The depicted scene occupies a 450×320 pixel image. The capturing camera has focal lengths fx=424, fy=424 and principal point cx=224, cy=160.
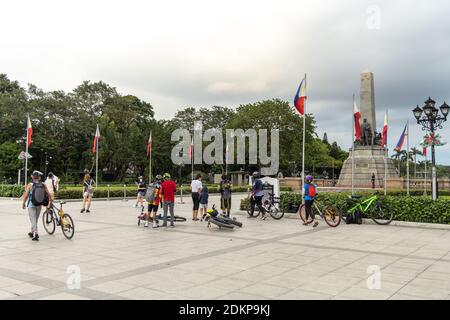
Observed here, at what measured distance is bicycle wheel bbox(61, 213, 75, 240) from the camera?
10.6m

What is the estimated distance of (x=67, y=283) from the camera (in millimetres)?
6262

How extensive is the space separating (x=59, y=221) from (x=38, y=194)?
1147 millimetres

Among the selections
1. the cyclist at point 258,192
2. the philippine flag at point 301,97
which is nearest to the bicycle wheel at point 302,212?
the cyclist at point 258,192

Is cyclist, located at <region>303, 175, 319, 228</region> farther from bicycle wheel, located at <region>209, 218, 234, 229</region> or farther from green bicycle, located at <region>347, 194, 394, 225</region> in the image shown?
bicycle wheel, located at <region>209, 218, 234, 229</region>

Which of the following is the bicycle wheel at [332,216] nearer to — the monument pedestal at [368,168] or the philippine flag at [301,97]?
the philippine flag at [301,97]

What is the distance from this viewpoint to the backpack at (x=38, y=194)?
10086mm

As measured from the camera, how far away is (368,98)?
4119 centimetres

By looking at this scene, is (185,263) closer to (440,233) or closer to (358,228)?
(358,228)

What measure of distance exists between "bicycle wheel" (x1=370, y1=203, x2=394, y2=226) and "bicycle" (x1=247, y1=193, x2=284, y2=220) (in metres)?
3.31

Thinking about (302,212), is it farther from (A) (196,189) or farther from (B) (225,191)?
(A) (196,189)

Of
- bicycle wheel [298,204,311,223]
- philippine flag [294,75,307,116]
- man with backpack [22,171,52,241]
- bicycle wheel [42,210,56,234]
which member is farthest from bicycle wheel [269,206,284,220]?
man with backpack [22,171,52,241]

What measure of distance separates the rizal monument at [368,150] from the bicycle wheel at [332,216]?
2853 cm
